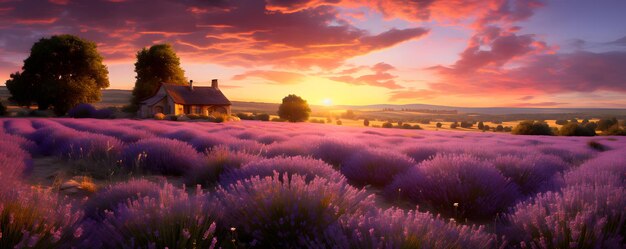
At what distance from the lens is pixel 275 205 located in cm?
243

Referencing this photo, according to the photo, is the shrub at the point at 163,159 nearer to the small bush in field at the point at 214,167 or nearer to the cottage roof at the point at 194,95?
the small bush in field at the point at 214,167

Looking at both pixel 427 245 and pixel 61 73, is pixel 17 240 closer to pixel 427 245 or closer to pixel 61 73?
pixel 427 245

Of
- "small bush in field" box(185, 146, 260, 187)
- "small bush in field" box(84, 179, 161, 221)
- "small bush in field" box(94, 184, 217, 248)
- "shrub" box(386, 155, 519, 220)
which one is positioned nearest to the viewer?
"small bush in field" box(94, 184, 217, 248)

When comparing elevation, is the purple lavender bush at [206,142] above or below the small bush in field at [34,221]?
below

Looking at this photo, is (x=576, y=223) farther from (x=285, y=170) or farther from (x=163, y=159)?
(x=163, y=159)

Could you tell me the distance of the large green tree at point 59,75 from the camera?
35094 mm

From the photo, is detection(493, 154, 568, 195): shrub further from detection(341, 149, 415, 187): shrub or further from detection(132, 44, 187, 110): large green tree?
detection(132, 44, 187, 110): large green tree

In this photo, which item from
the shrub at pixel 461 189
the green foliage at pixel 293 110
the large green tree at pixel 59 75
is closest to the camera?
the shrub at pixel 461 189

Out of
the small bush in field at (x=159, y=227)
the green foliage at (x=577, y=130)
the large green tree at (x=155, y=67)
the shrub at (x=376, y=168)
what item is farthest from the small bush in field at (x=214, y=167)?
the large green tree at (x=155, y=67)

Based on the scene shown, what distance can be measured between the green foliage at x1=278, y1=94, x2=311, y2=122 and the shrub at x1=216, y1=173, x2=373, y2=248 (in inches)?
1731

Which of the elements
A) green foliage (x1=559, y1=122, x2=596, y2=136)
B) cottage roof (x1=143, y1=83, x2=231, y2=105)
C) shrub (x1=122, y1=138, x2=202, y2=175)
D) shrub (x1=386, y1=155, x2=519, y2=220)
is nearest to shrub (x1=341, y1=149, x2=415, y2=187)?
shrub (x1=386, y1=155, x2=519, y2=220)

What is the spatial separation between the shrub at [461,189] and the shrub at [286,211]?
139 centimetres

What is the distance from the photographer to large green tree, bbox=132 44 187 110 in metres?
45.3

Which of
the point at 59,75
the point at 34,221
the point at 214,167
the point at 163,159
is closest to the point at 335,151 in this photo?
the point at 214,167
